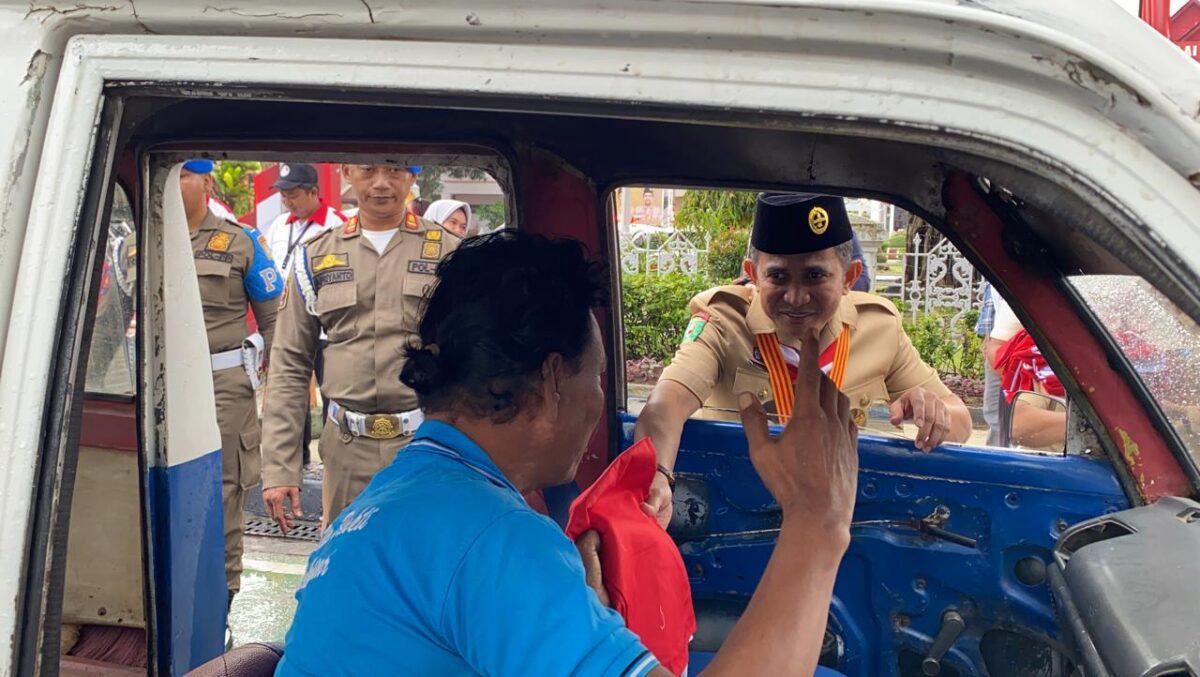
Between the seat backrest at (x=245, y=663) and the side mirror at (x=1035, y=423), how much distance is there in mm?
1677

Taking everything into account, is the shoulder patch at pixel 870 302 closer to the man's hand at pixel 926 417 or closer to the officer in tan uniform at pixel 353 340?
the man's hand at pixel 926 417

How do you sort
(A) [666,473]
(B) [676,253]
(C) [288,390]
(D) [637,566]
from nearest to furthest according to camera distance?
(D) [637,566], (A) [666,473], (C) [288,390], (B) [676,253]

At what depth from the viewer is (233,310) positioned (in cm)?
454

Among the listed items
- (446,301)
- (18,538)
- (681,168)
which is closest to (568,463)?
(446,301)

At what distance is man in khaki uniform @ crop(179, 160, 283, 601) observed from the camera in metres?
4.32

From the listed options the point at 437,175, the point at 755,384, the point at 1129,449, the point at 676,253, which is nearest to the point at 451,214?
the point at 437,175

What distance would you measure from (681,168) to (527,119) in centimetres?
40

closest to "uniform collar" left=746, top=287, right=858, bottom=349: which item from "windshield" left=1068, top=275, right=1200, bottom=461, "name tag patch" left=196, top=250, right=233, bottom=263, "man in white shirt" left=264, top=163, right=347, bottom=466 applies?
"windshield" left=1068, top=275, right=1200, bottom=461

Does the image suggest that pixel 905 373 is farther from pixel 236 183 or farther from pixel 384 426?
pixel 236 183

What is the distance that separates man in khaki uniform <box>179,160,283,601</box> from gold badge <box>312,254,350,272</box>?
0.68 m

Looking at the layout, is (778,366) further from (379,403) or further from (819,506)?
(379,403)

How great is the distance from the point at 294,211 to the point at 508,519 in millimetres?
6510

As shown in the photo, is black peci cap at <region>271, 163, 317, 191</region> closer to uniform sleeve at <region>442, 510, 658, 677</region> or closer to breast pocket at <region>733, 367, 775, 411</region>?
breast pocket at <region>733, 367, 775, 411</region>

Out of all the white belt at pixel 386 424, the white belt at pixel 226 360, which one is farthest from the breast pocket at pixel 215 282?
the white belt at pixel 386 424
